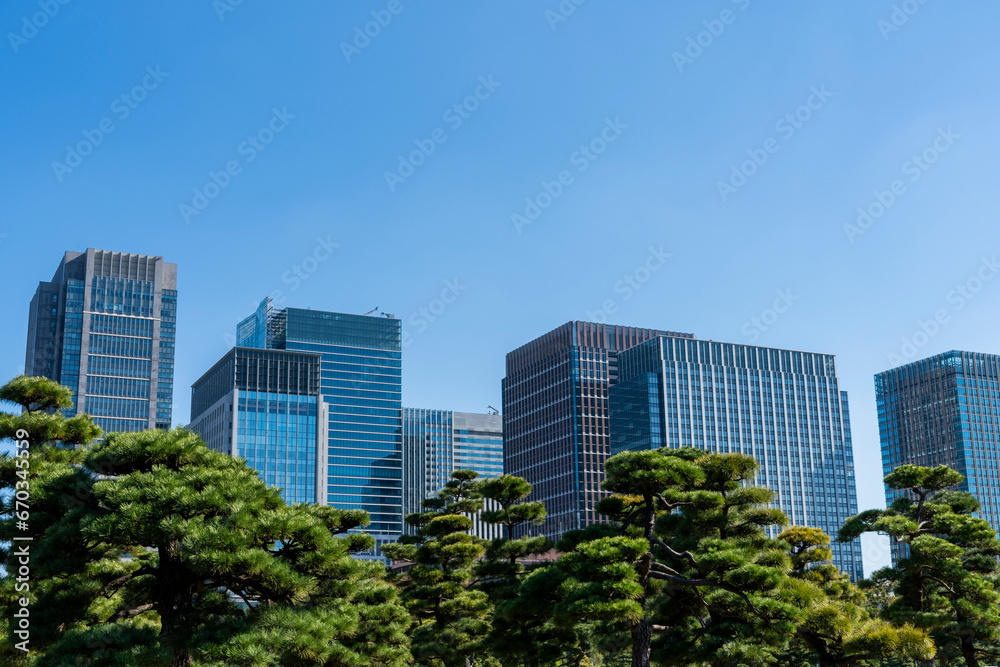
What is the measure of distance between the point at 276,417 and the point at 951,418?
114m

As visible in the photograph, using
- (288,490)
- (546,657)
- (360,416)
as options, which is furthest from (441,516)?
(360,416)

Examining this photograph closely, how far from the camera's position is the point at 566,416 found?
498 ft

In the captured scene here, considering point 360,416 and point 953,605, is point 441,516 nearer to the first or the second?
point 953,605

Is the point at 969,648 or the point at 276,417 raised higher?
the point at 276,417

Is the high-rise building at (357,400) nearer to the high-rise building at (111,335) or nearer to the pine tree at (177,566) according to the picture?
the high-rise building at (111,335)

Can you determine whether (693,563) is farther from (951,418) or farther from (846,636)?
(951,418)

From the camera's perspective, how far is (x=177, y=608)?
14047mm

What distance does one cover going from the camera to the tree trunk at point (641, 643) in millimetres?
18969

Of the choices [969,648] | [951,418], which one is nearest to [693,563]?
[969,648]

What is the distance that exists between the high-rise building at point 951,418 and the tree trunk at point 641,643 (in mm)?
149134

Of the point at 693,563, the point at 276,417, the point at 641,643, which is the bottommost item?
the point at 641,643

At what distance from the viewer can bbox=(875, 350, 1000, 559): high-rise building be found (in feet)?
504

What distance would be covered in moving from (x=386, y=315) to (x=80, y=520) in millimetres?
164721

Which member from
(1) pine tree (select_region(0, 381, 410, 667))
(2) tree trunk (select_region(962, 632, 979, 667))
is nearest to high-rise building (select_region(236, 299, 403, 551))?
(2) tree trunk (select_region(962, 632, 979, 667))
